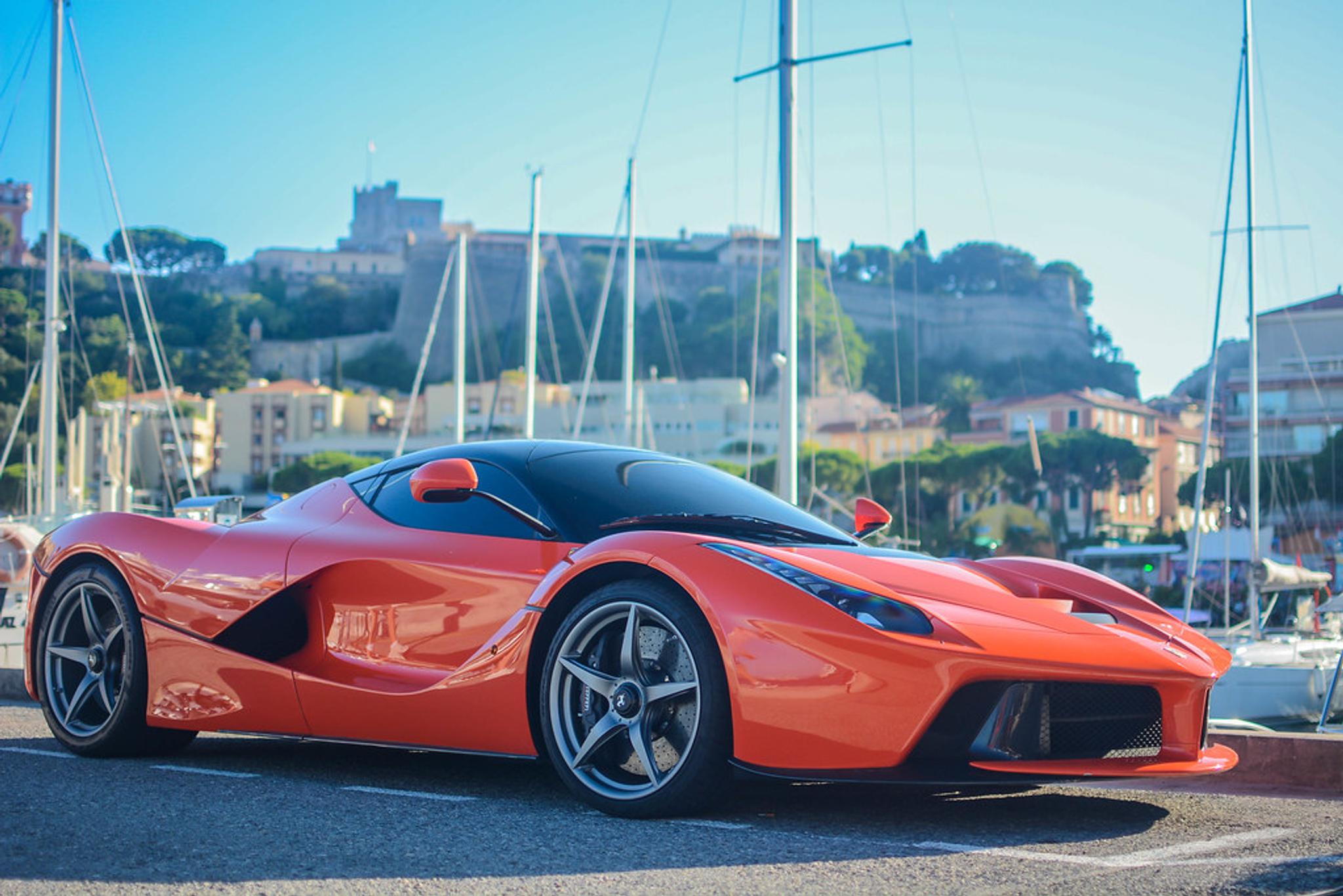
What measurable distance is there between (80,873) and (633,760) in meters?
1.40

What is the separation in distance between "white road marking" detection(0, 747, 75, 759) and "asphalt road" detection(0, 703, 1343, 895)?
42cm

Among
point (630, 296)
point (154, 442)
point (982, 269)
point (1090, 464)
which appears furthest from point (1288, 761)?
point (982, 269)

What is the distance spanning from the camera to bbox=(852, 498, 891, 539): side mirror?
5297 mm

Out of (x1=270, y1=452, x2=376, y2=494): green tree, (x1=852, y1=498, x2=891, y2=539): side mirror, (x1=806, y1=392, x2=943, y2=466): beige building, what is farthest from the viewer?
(x1=806, y1=392, x2=943, y2=466): beige building

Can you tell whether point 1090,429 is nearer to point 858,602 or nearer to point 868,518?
point 868,518

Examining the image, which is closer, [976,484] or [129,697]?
[129,697]

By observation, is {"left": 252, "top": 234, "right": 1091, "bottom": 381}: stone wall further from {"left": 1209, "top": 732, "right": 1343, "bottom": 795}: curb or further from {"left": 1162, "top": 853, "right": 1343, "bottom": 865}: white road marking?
{"left": 1162, "top": 853, "right": 1343, "bottom": 865}: white road marking

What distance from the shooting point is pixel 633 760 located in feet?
12.7

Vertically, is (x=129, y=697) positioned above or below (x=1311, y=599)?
above

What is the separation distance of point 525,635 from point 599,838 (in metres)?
0.78

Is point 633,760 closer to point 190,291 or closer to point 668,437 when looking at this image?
point 668,437

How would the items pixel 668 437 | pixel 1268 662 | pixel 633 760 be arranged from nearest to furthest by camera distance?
1. pixel 633 760
2. pixel 1268 662
3. pixel 668 437

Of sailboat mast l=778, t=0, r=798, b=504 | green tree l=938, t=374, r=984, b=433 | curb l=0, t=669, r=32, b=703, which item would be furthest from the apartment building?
curb l=0, t=669, r=32, b=703

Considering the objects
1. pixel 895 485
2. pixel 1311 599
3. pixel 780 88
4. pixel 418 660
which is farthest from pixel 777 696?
pixel 895 485
